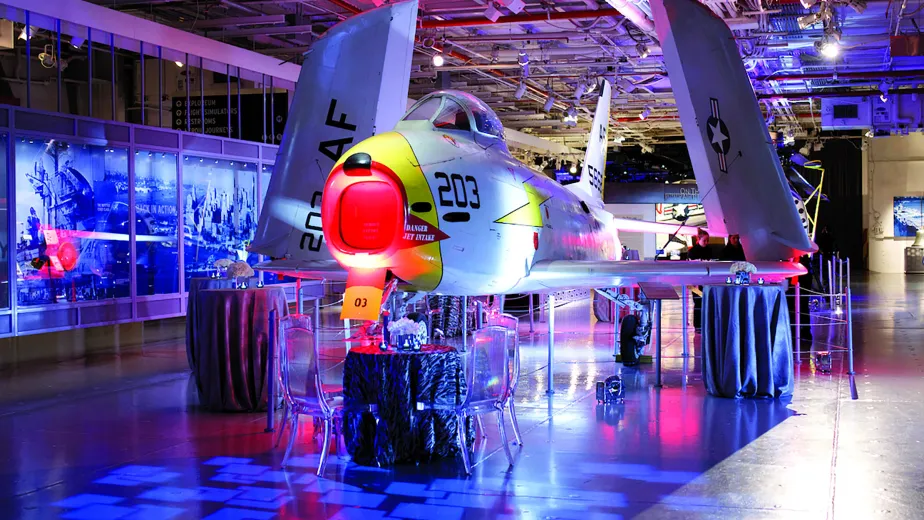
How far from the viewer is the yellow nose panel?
6.79 m

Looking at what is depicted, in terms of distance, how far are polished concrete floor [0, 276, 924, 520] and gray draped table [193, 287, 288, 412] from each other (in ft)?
0.83

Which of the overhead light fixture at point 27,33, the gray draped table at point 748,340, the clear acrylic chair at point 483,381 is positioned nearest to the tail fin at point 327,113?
the overhead light fixture at point 27,33

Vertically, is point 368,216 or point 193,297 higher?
point 368,216

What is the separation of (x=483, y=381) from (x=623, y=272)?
3004 mm

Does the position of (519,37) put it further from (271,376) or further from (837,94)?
(271,376)

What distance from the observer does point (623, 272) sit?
339 inches

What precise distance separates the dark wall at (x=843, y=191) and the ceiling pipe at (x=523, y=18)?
964 inches

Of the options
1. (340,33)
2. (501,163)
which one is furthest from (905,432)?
(340,33)

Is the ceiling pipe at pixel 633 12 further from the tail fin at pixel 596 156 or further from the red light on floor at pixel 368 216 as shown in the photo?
the red light on floor at pixel 368 216

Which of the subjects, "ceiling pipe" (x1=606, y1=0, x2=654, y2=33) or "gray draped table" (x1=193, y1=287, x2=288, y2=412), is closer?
"gray draped table" (x1=193, y1=287, x2=288, y2=412)

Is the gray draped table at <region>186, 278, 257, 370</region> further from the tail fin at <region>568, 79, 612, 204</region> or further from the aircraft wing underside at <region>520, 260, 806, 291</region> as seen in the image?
the tail fin at <region>568, 79, 612, 204</region>

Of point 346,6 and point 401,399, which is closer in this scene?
point 401,399

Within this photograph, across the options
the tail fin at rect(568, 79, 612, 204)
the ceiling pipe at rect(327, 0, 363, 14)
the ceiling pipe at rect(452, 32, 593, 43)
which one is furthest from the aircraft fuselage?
the ceiling pipe at rect(452, 32, 593, 43)

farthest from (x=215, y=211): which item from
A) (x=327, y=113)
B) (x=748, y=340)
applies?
(x=748, y=340)
